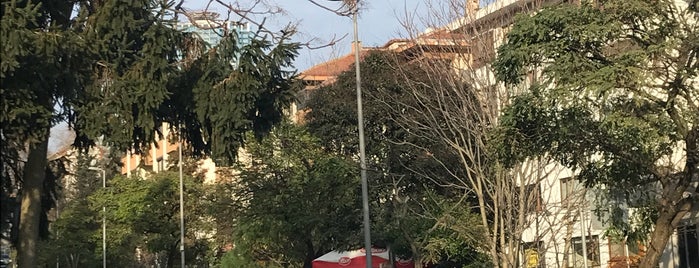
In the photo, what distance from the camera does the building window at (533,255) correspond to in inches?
843

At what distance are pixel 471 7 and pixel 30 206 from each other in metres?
11.3

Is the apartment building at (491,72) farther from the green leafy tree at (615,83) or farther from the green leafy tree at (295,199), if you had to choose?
the green leafy tree at (295,199)

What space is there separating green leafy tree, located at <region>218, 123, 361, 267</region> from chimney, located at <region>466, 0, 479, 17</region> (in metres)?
9.44

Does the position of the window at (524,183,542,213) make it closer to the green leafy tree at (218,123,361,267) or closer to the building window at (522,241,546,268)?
the building window at (522,241,546,268)

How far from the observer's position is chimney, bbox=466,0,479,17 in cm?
2219

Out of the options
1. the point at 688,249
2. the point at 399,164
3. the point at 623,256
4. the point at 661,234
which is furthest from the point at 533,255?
the point at 661,234

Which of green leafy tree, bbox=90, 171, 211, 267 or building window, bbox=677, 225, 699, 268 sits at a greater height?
green leafy tree, bbox=90, 171, 211, 267

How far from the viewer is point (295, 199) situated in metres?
31.7

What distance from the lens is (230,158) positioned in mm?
17766

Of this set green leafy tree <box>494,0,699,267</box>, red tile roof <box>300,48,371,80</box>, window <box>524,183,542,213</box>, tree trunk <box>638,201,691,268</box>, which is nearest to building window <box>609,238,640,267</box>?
window <box>524,183,542,213</box>

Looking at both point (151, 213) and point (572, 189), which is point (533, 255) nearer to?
point (572, 189)

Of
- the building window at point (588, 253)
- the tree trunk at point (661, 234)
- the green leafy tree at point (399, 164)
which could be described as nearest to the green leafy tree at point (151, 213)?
the green leafy tree at point (399, 164)

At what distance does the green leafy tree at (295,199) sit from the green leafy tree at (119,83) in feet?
40.1

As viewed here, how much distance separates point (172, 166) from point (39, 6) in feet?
146
